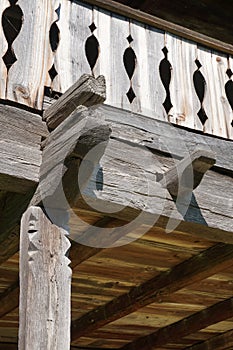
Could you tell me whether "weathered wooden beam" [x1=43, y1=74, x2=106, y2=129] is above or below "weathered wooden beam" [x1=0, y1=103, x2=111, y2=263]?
above

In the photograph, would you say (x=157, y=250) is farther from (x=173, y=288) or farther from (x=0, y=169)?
(x=0, y=169)

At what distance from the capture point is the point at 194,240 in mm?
4633

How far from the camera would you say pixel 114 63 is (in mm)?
3889

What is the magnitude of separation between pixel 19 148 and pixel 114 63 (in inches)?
34.9

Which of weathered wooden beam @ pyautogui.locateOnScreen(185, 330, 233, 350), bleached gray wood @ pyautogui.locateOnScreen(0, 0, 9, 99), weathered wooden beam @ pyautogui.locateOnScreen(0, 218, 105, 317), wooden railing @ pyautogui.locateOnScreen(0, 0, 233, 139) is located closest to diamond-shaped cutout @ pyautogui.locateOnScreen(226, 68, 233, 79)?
wooden railing @ pyautogui.locateOnScreen(0, 0, 233, 139)

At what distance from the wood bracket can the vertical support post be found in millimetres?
743

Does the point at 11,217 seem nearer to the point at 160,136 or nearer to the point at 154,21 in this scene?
the point at 160,136

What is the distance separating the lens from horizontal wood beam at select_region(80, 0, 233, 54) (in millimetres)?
3933

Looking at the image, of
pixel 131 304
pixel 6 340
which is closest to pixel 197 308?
pixel 131 304

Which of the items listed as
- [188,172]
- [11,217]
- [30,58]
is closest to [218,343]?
[188,172]

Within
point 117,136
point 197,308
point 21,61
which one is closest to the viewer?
point 21,61

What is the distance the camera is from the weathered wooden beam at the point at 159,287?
462 cm

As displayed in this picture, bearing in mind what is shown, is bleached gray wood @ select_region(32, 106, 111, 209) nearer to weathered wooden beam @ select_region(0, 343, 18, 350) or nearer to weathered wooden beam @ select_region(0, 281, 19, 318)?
weathered wooden beam @ select_region(0, 281, 19, 318)

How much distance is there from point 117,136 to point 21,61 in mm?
673
